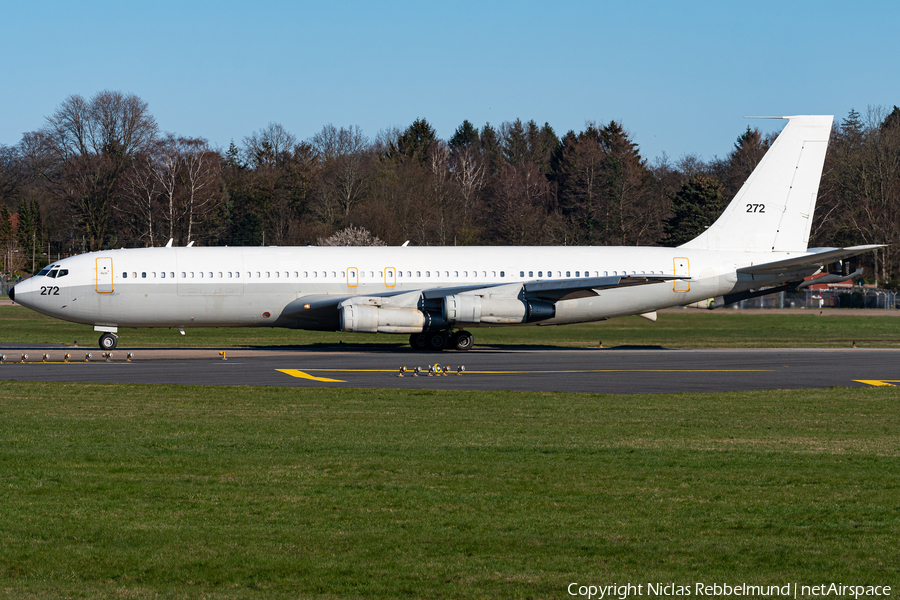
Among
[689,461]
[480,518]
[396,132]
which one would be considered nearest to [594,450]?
[689,461]

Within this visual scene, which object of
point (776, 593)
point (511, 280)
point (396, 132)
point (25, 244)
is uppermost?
point (396, 132)

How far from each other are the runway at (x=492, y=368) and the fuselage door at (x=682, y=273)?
9.37 ft

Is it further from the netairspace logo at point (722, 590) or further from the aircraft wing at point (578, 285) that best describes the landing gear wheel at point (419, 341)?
the netairspace logo at point (722, 590)

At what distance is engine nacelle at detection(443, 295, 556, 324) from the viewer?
35.4 metres

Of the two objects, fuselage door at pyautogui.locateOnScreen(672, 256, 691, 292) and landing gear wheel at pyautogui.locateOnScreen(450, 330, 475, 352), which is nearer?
landing gear wheel at pyautogui.locateOnScreen(450, 330, 475, 352)

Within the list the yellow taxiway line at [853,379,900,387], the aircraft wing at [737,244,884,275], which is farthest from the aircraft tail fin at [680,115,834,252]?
the yellow taxiway line at [853,379,900,387]

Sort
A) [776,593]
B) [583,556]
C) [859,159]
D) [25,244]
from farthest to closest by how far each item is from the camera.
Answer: [25,244] → [859,159] → [583,556] → [776,593]

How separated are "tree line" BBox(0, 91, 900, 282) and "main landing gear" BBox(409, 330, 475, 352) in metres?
46.4

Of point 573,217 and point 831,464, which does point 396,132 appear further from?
point 831,464

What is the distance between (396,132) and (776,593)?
129 metres

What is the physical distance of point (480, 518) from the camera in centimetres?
964

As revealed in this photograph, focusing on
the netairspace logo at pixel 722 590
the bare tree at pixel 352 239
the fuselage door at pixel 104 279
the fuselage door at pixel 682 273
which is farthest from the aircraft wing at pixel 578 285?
the bare tree at pixel 352 239

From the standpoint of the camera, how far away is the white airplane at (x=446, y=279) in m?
35.6

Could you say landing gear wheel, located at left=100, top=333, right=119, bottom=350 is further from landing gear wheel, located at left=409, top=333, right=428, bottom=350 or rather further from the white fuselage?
landing gear wheel, located at left=409, top=333, right=428, bottom=350
